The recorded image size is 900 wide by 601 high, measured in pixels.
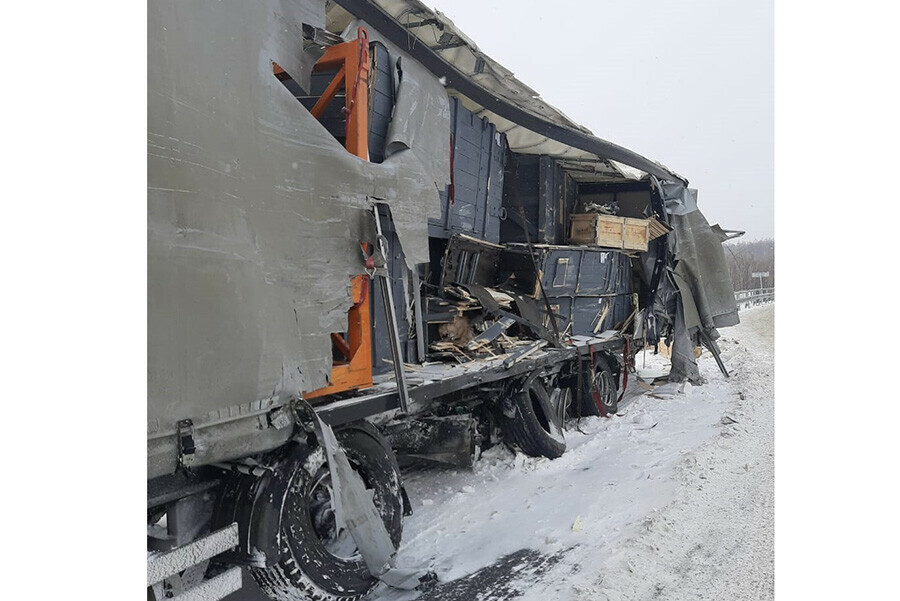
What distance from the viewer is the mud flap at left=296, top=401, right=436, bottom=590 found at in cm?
311

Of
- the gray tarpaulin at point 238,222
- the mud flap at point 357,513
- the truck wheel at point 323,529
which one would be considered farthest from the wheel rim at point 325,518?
the gray tarpaulin at point 238,222

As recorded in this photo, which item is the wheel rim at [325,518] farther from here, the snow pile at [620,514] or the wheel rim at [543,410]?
the wheel rim at [543,410]

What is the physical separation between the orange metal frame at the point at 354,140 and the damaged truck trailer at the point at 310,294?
0.01m

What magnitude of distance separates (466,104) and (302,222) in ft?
13.2

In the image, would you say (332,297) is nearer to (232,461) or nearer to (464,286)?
(232,461)

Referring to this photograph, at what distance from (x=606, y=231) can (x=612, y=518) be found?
554 centimetres

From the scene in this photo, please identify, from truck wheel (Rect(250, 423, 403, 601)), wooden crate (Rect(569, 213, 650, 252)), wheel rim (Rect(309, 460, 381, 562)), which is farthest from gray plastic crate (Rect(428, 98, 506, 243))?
wheel rim (Rect(309, 460, 381, 562))

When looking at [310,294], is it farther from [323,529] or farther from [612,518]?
[612,518]

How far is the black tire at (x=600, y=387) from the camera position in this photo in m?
8.74

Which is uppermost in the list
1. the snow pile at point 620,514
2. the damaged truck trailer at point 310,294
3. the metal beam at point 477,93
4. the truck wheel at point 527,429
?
the metal beam at point 477,93

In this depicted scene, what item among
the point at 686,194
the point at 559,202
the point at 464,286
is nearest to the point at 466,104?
the point at 464,286

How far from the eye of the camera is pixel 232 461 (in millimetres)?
3012

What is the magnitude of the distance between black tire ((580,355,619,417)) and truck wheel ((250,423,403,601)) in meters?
5.23

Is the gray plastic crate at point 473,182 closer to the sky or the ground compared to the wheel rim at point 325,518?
closer to the sky
